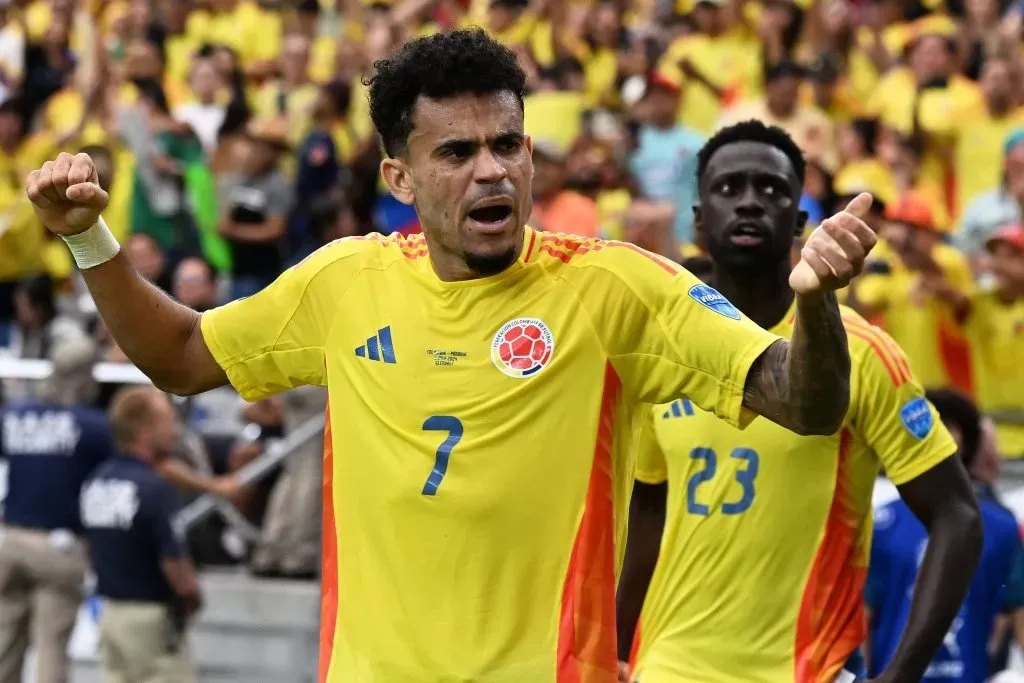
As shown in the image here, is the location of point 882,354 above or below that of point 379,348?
above

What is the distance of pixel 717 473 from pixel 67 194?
7.61 feet

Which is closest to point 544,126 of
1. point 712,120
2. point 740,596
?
point 712,120

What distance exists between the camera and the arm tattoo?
3.62 metres

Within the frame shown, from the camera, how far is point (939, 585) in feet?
17.7

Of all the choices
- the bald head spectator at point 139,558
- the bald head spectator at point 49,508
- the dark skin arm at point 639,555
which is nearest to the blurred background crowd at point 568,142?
the bald head spectator at point 49,508

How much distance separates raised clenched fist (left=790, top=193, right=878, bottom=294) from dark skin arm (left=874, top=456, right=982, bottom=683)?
2093mm

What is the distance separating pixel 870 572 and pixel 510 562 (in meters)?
3.53

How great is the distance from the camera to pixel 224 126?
585 inches

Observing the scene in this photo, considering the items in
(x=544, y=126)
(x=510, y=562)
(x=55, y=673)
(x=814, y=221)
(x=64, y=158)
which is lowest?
(x=55, y=673)

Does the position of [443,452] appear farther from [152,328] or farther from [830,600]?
[830,600]

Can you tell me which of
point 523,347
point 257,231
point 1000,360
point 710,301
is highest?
point 257,231

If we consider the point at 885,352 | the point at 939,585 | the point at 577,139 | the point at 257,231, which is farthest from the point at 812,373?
the point at 257,231

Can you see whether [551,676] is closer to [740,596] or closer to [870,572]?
[740,596]

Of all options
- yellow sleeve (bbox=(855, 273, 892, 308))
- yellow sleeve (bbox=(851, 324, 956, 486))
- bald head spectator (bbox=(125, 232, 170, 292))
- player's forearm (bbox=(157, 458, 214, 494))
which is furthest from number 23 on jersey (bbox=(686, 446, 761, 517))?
bald head spectator (bbox=(125, 232, 170, 292))
